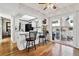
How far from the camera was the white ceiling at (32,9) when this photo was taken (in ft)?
7.79

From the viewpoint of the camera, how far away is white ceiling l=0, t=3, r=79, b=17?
2373 mm

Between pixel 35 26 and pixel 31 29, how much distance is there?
3.8 inches

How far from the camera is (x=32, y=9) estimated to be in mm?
2396

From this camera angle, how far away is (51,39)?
8.16ft

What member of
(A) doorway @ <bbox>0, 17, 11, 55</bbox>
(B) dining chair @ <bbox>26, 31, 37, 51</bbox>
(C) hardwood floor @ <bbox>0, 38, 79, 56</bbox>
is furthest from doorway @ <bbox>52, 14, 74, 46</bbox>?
(A) doorway @ <bbox>0, 17, 11, 55</bbox>

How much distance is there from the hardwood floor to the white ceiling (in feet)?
1.92

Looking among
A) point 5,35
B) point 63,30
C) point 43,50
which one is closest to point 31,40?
point 43,50

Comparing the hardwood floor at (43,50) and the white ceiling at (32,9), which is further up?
the white ceiling at (32,9)

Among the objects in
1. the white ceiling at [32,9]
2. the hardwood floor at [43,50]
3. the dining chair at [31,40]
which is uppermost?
the white ceiling at [32,9]

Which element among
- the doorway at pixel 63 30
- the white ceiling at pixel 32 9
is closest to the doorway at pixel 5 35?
the white ceiling at pixel 32 9

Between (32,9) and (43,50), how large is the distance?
2.68ft

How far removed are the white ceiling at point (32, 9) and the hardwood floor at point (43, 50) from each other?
1.92 feet

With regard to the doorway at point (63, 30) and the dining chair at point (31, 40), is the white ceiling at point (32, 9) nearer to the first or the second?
the doorway at point (63, 30)

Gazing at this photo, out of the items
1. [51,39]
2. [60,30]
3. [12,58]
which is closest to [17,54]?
[12,58]
